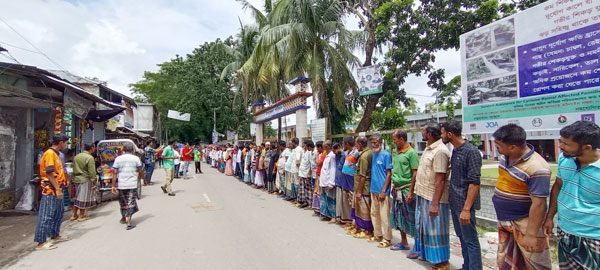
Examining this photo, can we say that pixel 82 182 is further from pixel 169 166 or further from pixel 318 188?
pixel 318 188

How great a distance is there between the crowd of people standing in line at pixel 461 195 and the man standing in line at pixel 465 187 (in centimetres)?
1

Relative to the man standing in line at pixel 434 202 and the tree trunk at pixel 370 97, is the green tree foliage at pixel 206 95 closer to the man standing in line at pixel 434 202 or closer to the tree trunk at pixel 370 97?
the tree trunk at pixel 370 97

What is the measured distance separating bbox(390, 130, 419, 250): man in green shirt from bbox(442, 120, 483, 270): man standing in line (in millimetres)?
867

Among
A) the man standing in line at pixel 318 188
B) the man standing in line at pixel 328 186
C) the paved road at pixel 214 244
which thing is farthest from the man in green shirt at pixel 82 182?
the man standing in line at pixel 328 186

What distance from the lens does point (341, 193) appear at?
636cm

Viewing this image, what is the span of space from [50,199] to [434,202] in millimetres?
5601

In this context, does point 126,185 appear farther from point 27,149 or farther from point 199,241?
point 27,149

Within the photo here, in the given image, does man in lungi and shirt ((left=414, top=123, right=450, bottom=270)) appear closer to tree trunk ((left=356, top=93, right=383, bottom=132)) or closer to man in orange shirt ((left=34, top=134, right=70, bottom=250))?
man in orange shirt ((left=34, top=134, right=70, bottom=250))

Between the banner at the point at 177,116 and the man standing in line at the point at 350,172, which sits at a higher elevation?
the banner at the point at 177,116

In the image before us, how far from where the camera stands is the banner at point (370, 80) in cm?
1228

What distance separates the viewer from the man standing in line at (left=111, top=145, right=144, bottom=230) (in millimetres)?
6410

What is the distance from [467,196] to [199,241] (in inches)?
153

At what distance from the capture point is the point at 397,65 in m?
13.5

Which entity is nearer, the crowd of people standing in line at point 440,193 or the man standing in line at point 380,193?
the crowd of people standing in line at point 440,193
